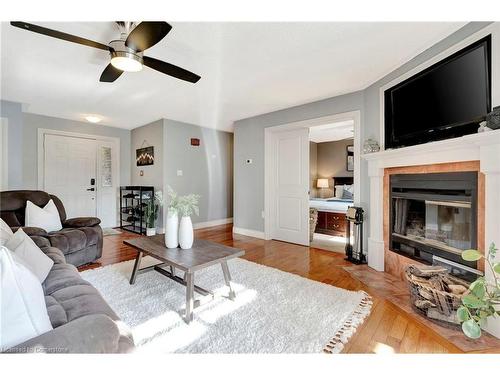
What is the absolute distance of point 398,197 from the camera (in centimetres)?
265

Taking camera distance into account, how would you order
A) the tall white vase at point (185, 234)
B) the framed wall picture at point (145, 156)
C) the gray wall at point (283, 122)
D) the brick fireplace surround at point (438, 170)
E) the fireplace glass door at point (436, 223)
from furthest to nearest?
the framed wall picture at point (145, 156)
the gray wall at point (283, 122)
the tall white vase at point (185, 234)
the fireplace glass door at point (436, 223)
the brick fireplace surround at point (438, 170)

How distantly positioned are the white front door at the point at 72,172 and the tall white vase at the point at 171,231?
3900 millimetres

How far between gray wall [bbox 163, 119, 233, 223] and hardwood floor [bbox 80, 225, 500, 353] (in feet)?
2.71

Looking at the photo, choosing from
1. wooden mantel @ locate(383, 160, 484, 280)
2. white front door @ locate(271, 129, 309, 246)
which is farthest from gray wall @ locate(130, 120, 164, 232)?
wooden mantel @ locate(383, 160, 484, 280)

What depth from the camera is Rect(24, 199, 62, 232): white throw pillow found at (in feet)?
9.19

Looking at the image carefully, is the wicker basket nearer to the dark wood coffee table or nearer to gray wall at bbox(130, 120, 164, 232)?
the dark wood coffee table

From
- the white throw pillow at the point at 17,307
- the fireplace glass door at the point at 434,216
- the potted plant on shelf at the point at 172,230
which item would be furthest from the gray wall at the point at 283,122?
the white throw pillow at the point at 17,307

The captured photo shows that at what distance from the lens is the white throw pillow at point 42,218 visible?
9.19 feet

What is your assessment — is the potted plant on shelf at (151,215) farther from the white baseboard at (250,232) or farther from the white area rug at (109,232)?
the white baseboard at (250,232)

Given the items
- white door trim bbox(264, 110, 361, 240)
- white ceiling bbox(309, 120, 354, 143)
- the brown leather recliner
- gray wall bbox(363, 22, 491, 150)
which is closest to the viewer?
gray wall bbox(363, 22, 491, 150)

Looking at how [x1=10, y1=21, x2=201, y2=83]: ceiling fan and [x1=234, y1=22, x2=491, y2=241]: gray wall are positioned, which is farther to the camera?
[x1=234, y1=22, x2=491, y2=241]: gray wall

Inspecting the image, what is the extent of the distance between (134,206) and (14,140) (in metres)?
2.16

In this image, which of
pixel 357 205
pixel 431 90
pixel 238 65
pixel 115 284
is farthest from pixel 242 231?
pixel 431 90
